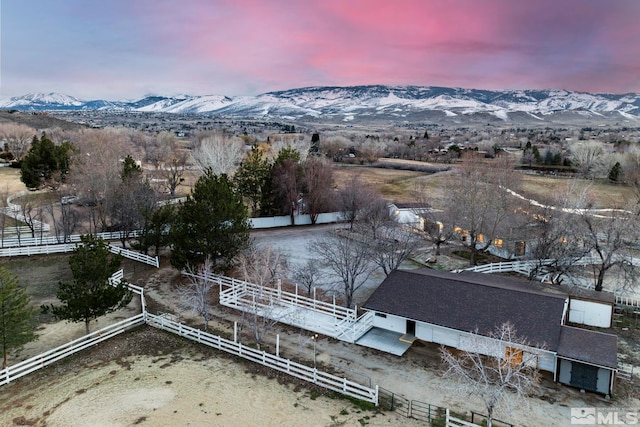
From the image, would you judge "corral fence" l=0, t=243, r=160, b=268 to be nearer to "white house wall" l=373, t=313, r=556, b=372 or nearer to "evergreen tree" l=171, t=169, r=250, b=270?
"evergreen tree" l=171, t=169, r=250, b=270

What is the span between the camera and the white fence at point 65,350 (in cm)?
1883

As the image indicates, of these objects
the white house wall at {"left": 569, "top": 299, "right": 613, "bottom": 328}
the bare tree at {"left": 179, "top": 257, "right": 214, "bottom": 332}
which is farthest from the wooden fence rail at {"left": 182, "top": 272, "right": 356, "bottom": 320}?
the white house wall at {"left": 569, "top": 299, "right": 613, "bottom": 328}

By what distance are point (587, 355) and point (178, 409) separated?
16765 mm

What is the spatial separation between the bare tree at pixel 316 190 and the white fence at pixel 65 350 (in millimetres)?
26412

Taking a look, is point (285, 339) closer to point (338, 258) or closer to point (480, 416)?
point (338, 258)

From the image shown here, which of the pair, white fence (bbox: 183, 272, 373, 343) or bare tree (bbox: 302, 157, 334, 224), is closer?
white fence (bbox: 183, 272, 373, 343)

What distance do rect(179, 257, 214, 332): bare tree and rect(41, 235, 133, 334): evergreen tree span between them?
4023mm

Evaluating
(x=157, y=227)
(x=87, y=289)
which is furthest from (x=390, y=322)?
(x=157, y=227)

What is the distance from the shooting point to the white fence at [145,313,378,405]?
1773 cm

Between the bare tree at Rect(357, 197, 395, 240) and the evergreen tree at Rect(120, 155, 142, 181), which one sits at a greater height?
the evergreen tree at Rect(120, 155, 142, 181)

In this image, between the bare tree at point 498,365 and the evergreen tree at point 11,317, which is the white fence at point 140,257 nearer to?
the evergreen tree at point 11,317

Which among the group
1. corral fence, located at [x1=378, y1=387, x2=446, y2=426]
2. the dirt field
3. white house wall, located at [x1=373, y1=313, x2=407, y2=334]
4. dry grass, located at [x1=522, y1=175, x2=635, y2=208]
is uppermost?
dry grass, located at [x1=522, y1=175, x2=635, y2=208]

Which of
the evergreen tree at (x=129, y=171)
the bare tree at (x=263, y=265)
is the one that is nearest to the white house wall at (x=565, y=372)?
the bare tree at (x=263, y=265)

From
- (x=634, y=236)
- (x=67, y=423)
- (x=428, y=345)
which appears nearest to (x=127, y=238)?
(x=67, y=423)
